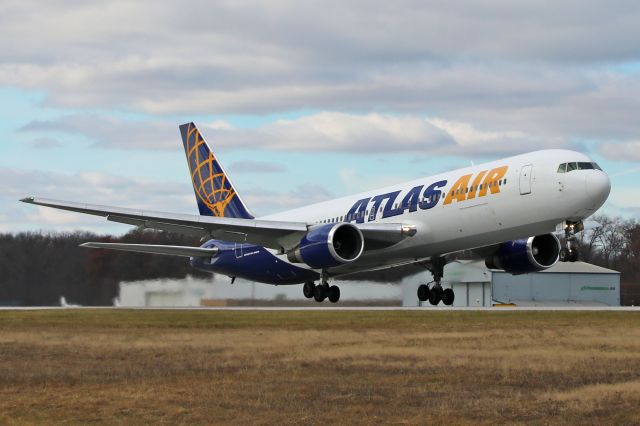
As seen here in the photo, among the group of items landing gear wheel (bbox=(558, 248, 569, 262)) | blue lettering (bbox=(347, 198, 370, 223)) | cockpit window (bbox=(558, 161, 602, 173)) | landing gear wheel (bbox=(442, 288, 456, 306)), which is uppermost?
cockpit window (bbox=(558, 161, 602, 173))

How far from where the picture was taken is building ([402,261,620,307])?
76125mm

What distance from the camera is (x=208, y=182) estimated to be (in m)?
54.8

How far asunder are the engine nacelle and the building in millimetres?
36072

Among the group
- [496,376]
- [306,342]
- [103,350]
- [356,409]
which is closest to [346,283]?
[306,342]

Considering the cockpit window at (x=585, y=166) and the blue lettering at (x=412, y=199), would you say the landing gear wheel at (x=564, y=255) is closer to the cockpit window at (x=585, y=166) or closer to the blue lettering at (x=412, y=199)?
the cockpit window at (x=585, y=166)

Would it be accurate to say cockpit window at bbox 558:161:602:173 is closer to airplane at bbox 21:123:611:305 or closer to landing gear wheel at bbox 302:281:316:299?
airplane at bbox 21:123:611:305

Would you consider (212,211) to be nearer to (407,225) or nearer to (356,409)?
(407,225)

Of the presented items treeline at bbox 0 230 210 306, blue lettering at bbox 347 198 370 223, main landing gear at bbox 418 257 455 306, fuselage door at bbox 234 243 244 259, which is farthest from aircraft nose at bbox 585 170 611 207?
treeline at bbox 0 230 210 306

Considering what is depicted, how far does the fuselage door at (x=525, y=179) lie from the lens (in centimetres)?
3541

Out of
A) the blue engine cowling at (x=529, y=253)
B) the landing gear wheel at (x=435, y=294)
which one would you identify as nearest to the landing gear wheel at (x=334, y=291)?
the landing gear wheel at (x=435, y=294)

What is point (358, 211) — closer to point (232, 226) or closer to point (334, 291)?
point (334, 291)

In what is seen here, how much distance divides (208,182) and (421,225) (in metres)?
18.5

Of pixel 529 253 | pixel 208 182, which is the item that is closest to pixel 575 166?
pixel 529 253

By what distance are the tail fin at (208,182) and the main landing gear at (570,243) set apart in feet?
64.3
